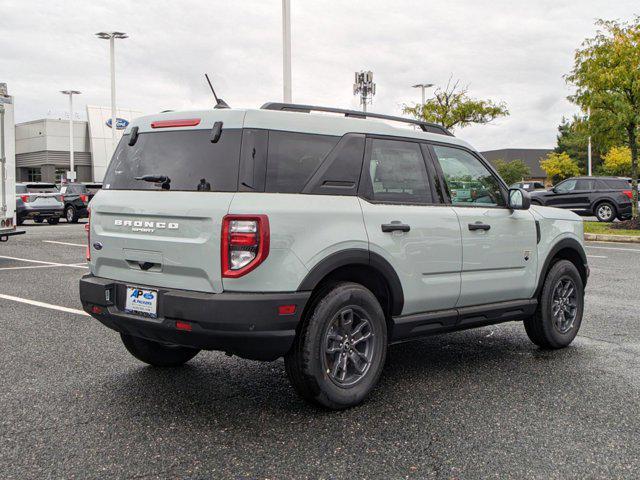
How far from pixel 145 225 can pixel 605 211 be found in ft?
75.0

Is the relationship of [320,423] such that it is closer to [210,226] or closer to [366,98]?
[210,226]

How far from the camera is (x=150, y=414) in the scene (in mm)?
4234

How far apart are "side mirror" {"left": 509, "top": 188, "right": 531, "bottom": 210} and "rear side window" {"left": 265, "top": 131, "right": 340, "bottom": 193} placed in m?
1.87

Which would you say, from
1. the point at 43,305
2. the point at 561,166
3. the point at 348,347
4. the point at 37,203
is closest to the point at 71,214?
the point at 37,203

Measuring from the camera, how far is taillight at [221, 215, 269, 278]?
384 centimetres

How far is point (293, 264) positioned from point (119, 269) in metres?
1.25

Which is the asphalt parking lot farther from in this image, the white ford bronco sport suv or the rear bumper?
the rear bumper

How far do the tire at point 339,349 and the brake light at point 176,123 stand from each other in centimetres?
135

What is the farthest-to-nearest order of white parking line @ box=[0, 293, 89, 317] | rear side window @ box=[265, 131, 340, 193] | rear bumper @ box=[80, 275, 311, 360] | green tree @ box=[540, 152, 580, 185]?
1. green tree @ box=[540, 152, 580, 185]
2. white parking line @ box=[0, 293, 89, 317]
3. rear side window @ box=[265, 131, 340, 193]
4. rear bumper @ box=[80, 275, 311, 360]

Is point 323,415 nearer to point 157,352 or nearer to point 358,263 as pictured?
point 358,263

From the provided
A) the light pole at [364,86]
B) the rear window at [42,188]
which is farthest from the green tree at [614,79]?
the light pole at [364,86]

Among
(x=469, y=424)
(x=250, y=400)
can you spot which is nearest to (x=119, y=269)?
(x=250, y=400)

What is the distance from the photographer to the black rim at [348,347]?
427cm

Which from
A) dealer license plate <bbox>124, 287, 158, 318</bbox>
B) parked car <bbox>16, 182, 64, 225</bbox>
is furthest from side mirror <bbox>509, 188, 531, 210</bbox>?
parked car <bbox>16, 182, 64, 225</bbox>
